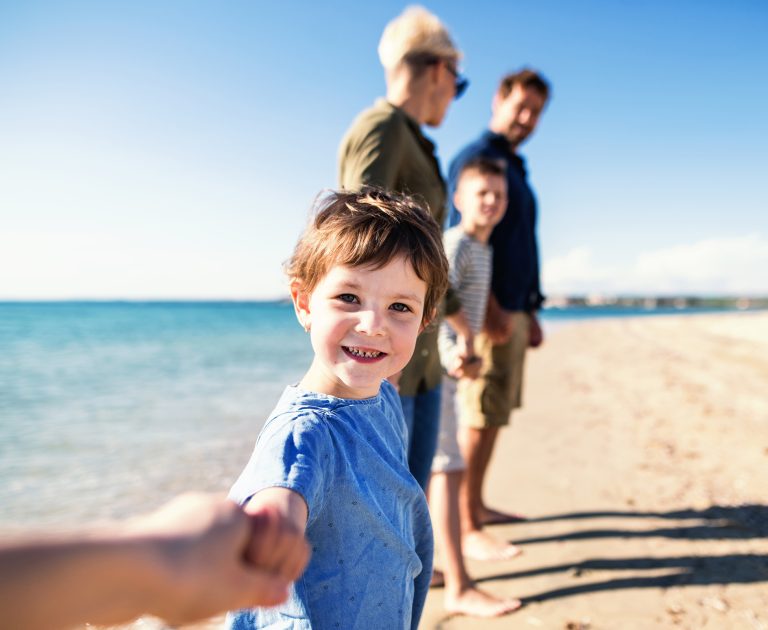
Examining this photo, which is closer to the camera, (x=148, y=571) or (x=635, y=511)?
(x=148, y=571)

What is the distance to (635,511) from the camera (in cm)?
361

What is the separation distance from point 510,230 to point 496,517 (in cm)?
187

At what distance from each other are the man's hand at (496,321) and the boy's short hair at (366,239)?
172cm

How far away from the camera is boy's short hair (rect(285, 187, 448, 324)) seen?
4.07ft

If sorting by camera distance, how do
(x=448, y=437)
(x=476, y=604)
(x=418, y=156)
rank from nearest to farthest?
(x=418, y=156) → (x=476, y=604) → (x=448, y=437)

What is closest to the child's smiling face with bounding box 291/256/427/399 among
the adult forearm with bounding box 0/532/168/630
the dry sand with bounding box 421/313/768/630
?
the adult forearm with bounding box 0/532/168/630

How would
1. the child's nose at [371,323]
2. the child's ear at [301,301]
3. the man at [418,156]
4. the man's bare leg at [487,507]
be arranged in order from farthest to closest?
the man's bare leg at [487,507]
the man at [418,156]
the child's ear at [301,301]
the child's nose at [371,323]

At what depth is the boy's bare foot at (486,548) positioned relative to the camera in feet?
9.81

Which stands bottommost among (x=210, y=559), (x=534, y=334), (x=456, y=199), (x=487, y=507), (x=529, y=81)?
(x=487, y=507)

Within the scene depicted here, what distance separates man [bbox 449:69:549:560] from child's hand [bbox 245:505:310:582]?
2598 millimetres

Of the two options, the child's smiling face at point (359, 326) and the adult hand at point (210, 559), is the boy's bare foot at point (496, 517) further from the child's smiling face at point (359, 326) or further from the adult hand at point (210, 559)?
the adult hand at point (210, 559)

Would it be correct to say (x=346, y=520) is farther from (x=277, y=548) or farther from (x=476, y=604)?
(x=476, y=604)

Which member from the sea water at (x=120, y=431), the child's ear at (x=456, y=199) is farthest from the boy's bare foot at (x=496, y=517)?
the sea water at (x=120, y=431)

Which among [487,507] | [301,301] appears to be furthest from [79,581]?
[487,507]
